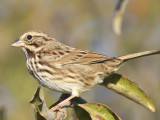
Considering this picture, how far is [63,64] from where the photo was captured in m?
4.08

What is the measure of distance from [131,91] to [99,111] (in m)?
0.43

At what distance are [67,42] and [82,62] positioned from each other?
4.39ft

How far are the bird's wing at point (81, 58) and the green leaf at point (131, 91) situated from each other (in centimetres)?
73

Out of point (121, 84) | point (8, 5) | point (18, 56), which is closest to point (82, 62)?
point (121, 84)

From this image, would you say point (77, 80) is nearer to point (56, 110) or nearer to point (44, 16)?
point (56, 110)

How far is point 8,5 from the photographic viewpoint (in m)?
5.41

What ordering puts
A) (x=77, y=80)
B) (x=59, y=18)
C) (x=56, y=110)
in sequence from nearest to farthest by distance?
1. (x=56, y=110)
2. (x=77, y=80)
3. (x=59, y=18)

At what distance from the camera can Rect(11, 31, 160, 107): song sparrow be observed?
12.6 feet

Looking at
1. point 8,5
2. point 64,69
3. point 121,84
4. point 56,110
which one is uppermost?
point 8,5

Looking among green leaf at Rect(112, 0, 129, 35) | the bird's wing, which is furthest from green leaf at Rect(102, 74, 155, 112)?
the bird's wing

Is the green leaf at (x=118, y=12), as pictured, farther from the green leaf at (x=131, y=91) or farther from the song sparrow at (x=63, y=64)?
the song sparrow at (x=63, y=64)

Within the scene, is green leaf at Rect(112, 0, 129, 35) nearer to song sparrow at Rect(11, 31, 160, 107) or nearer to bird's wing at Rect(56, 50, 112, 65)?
song sparrow at Rect(11, 31, 160, 107)

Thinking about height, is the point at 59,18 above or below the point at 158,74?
above

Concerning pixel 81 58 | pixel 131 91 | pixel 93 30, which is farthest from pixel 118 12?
pixel 93 30
